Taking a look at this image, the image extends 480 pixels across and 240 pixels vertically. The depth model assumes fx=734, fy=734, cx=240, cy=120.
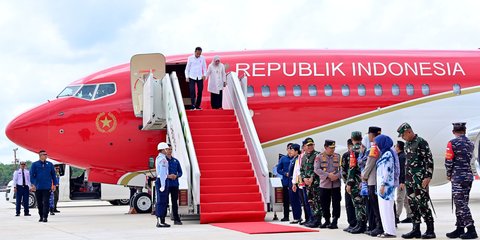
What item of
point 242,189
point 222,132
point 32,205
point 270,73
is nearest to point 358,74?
point 270,73

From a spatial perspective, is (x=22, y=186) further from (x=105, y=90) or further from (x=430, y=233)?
(x=430, y=233)

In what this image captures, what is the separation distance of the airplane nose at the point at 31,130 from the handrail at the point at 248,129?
420cm

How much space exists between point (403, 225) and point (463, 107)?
22.2ft

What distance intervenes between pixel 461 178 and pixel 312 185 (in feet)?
9.93

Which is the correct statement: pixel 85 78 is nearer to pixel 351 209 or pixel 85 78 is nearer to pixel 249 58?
pixel 249 58

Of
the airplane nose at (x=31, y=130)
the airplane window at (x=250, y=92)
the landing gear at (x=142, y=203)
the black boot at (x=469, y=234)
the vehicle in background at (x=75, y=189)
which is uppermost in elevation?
the airplane window at (x=250, y=92)

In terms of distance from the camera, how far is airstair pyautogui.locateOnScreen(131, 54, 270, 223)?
13.1m

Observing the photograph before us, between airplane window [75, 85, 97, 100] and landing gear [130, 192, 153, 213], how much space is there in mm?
2748

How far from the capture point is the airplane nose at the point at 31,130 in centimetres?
1653

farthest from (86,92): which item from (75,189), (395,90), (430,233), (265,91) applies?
(75,189)

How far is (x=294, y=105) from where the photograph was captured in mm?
17250

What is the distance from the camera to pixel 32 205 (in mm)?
25453

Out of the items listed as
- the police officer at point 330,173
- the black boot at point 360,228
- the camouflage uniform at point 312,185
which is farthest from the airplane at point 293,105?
the black boot at point 360,228

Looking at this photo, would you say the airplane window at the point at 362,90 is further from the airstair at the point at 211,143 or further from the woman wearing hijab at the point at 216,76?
the woman wearing hijab at the point at 216,76
